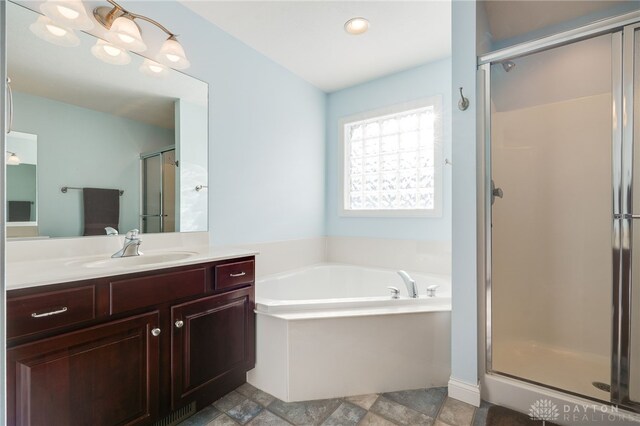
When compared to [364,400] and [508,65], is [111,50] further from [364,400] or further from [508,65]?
[364,400]

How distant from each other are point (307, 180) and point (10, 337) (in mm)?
2317

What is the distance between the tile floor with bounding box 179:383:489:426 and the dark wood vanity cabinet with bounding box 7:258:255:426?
9 cm

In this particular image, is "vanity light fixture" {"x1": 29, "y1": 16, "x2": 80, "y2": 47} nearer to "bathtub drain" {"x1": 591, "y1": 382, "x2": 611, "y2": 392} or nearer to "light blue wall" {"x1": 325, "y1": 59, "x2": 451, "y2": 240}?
"light blue wall" {"x1": 325, "y1": 59, "x2": 451, "y2": 240}

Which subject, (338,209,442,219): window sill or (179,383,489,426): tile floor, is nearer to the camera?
(179,383,489,426): tile floor

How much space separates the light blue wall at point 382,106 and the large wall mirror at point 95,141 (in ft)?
4.87

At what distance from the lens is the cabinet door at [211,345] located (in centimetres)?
140

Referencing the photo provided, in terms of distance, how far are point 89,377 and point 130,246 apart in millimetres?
630

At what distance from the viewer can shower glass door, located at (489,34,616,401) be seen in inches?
69.6

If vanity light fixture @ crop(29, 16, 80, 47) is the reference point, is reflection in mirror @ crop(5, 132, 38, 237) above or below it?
below

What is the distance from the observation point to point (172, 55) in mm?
1767

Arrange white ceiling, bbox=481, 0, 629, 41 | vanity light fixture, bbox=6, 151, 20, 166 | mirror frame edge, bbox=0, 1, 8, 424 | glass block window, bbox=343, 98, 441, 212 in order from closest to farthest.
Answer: mirror frame edge, bbox=0, 1, 8, 424 → vanity light fixture, bbox=6, 151, 20, 166 → white ceiling, bbox=481, 0, 629, 41 → glass block window, bbox=343, 98, 441, 212

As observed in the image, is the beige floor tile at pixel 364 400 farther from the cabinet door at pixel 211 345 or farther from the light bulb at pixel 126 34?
the light bulb at pixel 126 34

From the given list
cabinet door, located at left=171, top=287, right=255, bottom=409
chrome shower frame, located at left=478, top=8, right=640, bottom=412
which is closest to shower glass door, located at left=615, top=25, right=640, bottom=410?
chrome shower frame, located at left=478, top=8, right=640, bottom=412
